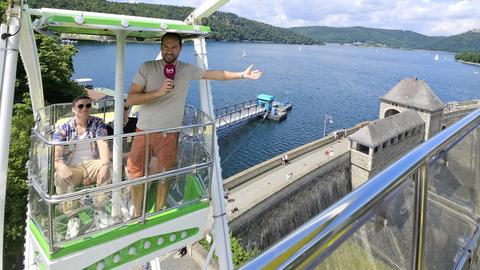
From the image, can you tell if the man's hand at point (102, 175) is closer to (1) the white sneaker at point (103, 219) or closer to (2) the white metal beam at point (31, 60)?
(1) the white sneaker at point (103, 219)

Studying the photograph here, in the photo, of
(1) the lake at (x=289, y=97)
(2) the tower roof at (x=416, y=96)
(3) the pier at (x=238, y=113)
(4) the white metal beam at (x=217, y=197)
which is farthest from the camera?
(3) the pier at (x=238, y=113)

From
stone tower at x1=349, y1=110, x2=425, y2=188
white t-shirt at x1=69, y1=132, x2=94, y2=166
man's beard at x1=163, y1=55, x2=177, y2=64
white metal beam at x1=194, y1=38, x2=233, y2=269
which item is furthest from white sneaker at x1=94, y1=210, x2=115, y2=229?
stone tower at x1=349, y1=110, x2=425, y2=188

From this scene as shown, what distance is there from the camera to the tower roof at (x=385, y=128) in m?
29.2

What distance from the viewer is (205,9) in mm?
4805

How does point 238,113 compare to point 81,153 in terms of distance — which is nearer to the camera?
point 81,153

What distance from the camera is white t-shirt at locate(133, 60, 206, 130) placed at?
421cm

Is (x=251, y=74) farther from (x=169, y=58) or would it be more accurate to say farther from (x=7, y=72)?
(x=7, y=72)

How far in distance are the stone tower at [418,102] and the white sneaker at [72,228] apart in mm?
37769

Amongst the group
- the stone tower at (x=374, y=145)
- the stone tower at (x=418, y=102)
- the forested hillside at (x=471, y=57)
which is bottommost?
the stone tower at (x=374, y=145)

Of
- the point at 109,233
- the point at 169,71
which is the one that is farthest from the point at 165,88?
the point at 109,233

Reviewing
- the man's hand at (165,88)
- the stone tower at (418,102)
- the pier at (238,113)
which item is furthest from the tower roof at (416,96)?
the man's hand at (165,88)

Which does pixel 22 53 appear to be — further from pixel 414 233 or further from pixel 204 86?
pixel 414 233

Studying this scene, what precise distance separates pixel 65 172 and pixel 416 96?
3995 centimetres

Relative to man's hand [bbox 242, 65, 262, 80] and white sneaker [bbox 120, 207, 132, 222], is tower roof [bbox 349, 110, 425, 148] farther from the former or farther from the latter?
white sneaker [bbox 120, 207, 132, 222]
